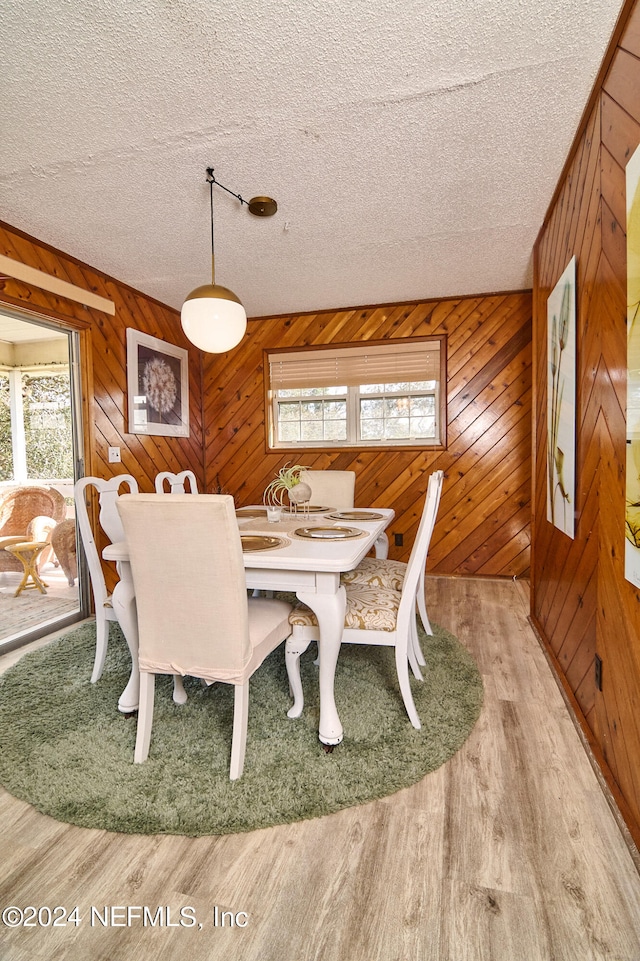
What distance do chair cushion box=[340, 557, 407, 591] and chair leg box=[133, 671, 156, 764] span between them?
911mm

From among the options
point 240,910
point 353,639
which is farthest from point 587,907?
point 353,639

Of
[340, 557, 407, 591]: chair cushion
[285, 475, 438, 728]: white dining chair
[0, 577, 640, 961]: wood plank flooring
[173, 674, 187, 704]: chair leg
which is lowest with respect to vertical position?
[0, 577, 640, 961]: wood plank flooring

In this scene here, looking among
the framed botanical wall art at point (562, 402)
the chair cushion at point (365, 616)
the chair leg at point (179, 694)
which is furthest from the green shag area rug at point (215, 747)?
the framed botanical wall art at point (562, 402)

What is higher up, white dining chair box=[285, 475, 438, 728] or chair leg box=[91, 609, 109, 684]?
white dining chair box=[285, 475, 438, 728]

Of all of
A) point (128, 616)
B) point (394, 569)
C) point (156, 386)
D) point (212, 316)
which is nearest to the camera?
point (128, 616)

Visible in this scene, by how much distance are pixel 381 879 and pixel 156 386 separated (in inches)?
145

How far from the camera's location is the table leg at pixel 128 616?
196 centimetres

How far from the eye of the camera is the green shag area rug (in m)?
1.46

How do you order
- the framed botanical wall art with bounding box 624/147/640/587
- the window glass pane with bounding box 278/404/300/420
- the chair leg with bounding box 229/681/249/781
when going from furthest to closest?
the window glass pane with bounding box 278/404/300/420, the chair leg with bounding box 229/681/249/781, the framed botanical wall art with bounding box 624/147/640/587

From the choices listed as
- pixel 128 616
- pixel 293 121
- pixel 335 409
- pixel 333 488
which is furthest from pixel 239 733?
pixel 335 409

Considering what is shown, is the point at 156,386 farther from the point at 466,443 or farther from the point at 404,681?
the point at 404,681

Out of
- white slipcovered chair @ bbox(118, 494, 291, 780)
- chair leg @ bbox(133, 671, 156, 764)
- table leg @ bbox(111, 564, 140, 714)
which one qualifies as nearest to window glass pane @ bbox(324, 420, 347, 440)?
table leg @ bbox(111, 564, 140, 714)

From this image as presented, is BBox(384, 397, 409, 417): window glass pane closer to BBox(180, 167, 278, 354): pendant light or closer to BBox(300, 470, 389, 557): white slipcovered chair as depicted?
BBox(300, 470, 389, 557): white slipcovered chair

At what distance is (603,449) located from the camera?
1634 mm
